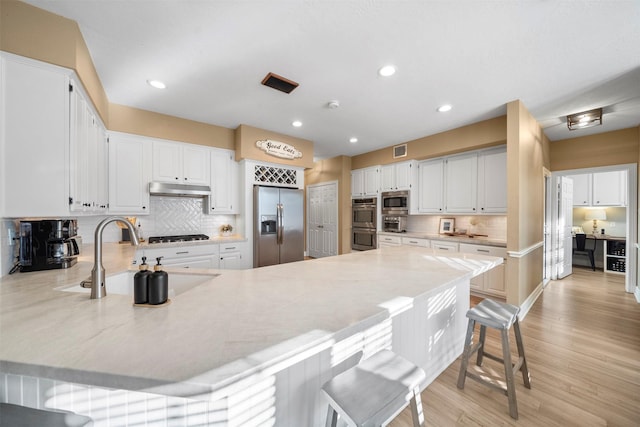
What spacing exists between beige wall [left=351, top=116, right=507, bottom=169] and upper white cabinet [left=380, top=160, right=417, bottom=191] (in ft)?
0.38

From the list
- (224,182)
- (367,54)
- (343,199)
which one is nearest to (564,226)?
(343,199)

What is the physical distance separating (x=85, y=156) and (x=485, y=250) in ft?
15.4

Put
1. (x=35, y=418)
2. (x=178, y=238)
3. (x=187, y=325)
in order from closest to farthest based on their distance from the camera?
(x=35, y=418) → (x=187, y=325) → (x=178, y=238)

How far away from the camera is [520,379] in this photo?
190 cm

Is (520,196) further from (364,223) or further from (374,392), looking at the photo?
(374,392)

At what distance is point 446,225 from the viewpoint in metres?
4.40

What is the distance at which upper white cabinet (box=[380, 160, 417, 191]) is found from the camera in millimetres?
4543

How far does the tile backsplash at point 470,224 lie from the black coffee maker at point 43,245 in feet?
16.2

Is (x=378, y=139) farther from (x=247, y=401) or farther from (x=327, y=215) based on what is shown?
(x=247, y=401)

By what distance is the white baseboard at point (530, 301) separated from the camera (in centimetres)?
297

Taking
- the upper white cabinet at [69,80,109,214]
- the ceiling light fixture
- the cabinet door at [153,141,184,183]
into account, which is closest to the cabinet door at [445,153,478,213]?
the ceiling light fixture

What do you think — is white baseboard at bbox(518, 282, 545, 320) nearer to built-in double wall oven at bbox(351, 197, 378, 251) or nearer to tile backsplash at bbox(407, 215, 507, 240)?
tile backsplash at bbox(407, 215, 507, 240)

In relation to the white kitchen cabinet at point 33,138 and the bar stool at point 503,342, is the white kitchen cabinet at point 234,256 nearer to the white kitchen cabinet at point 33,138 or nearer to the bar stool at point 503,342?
the white kitchen cabinet at point 33,138

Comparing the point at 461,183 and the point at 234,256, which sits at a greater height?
the point at 461,183
